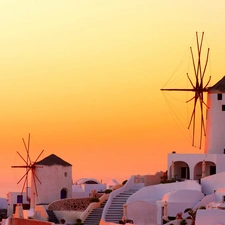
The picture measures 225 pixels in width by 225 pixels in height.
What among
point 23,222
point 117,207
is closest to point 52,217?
point 23,222

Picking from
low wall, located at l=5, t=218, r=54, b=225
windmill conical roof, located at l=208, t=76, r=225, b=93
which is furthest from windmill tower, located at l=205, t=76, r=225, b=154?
low wall, located at l=5, t=218, r=54, b=225

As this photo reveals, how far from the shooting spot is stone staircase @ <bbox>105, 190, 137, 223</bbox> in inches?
2489

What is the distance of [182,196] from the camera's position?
59.7 metres

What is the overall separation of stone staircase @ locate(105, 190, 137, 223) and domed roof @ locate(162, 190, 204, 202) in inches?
163

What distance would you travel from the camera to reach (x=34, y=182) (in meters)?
72.0

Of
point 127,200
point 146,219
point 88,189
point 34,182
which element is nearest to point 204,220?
point 146,219

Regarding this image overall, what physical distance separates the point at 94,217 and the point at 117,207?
159 centimetres

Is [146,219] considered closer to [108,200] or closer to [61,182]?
[108,200]

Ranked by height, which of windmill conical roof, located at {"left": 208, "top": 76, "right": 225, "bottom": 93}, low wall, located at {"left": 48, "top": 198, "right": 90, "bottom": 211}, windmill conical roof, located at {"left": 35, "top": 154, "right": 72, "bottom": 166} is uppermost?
windmill conical roof, located at {"left": 208, "top": 76, "right": 225, "bottom": 93}

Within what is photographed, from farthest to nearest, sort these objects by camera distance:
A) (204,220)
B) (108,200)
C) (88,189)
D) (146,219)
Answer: (88,189) < (108,200) < (146,219) < (204,220)

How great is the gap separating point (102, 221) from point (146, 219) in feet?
11.2

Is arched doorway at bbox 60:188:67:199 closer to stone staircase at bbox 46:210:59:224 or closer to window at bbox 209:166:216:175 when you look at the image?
stone staircase at bbox 46:210:59:224

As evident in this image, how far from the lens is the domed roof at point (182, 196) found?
59.4m

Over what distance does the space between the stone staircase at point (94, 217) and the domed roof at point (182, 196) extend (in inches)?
240
